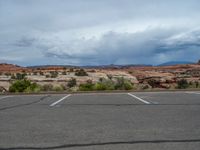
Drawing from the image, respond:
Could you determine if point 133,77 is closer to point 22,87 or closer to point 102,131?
point 22,87

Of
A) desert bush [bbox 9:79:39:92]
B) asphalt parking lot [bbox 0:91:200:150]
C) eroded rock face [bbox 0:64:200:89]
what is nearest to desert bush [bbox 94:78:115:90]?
desert bush [bbox 9:79:39:92]

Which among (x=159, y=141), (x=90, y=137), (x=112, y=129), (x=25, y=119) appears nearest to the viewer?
(x=159, y=141)

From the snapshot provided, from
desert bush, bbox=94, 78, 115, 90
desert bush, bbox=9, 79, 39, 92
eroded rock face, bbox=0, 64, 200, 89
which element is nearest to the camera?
desert bush, bbox=94, 78, 115, 90

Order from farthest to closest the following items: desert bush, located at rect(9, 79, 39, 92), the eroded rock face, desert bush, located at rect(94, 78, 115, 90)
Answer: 1. the eroded rock face
2. desert bush, located at rect(9, 79, 39, 92)
3. desert bush, located at rect(94, 78, 115, 90)

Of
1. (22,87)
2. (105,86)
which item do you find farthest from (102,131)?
(22,87)

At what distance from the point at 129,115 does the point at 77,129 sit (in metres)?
3.57

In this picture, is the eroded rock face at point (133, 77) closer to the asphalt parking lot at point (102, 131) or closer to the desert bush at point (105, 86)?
the desert bush at point (105, 86)

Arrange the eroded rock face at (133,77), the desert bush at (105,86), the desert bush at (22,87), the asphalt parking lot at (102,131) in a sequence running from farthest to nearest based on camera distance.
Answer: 1. the eroded rock face at (133,77)
2. the desert bush at (22,87)
3. the desert bush at (105,86)
4. the asphalt parking lot at (102,131)

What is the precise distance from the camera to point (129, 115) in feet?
47.5

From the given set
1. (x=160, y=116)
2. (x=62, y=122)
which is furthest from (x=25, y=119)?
(x=160, y=116)

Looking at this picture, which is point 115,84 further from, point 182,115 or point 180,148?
point 180,148

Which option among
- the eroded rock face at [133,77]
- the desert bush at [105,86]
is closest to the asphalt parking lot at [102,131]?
the desert bush at [105,86]

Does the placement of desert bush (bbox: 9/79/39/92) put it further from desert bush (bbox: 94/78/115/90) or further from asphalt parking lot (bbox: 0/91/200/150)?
asphalt parking lot (bbox: 0/91/200/150)

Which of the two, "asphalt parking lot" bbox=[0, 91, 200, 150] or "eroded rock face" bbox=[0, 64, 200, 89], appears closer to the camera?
"asphalt parking lot" bbox=[0, 91, 200, 150]
